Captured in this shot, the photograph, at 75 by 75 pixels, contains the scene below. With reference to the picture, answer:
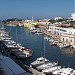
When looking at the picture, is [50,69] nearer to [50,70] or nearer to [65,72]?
[50,70]

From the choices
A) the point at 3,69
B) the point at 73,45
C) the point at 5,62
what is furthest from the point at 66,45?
the point at 3,69


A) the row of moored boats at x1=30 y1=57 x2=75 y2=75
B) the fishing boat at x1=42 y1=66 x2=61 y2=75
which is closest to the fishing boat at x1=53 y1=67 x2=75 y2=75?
the row of moored boats at x1=30 y1=57 x2=75 y2=75

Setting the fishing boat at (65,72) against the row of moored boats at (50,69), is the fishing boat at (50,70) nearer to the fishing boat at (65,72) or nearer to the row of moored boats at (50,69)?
the row of moored boats at (50,69)

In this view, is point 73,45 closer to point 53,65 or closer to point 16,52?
point 16,52

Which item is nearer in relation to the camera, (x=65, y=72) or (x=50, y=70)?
(x=65, y=72)

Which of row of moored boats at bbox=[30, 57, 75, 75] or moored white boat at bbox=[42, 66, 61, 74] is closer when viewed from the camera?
row of moored boats at bbox=[30, 57, 75, 75]

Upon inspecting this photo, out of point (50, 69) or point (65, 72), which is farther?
point (50, 69)

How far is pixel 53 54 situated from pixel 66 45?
2145mm

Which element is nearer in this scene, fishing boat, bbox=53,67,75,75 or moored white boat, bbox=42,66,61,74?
fishing boat, bbox=53,67,75,75

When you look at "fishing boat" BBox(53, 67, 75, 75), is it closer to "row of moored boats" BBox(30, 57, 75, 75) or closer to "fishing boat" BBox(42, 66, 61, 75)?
"row of moored boats" BBox(30, 57, 75, 75)

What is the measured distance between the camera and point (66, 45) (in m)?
11.6

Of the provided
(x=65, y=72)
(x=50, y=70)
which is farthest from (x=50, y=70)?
(x=65, y=72)

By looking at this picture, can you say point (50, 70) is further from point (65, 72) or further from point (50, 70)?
point (65, 72)

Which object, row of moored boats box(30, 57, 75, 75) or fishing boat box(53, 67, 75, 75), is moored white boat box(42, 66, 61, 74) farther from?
fishing boat box(53, 67, 75, 75)
